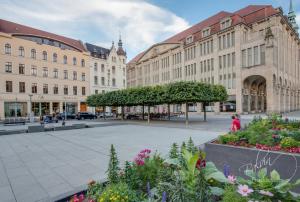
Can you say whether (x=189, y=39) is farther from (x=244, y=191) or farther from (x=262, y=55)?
(x=244, y=191)

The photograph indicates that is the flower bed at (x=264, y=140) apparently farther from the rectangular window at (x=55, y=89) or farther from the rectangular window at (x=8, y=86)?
the rectangular window at (x=55, y=89)

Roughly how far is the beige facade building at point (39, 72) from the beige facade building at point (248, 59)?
90.2 ft

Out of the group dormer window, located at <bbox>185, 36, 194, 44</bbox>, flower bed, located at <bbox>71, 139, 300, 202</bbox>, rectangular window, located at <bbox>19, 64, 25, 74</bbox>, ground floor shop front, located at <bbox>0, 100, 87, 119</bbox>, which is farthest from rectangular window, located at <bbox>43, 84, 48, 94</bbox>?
flower bed, located at <bbox>71, 139, 300, 202</bbox>

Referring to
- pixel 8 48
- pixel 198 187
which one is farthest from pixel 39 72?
pixel 198 187

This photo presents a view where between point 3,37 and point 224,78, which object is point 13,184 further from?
point 224,78

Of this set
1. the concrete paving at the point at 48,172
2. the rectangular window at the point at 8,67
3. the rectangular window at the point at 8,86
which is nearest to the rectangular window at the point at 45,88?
the rectangular window at the point at 8,86

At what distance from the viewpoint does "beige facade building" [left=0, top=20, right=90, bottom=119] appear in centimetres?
3534

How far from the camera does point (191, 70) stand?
165 ft

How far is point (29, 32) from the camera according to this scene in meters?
39.9

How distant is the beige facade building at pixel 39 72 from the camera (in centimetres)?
3534

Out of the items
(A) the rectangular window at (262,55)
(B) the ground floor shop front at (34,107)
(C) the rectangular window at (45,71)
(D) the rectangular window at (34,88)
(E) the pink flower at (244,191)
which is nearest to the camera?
(E) the pink flower at (244,191)

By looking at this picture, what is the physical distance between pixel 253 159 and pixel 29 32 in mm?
47772

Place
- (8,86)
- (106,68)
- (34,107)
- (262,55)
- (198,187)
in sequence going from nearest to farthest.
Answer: (198,187) → (8,86) → (262,55) → (34,107) → (106,68)

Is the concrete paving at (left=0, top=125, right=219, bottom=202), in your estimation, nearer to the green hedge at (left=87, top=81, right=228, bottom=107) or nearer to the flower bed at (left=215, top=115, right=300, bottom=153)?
the flower bed at (left=215, top=115, right=300, bottom=153)
